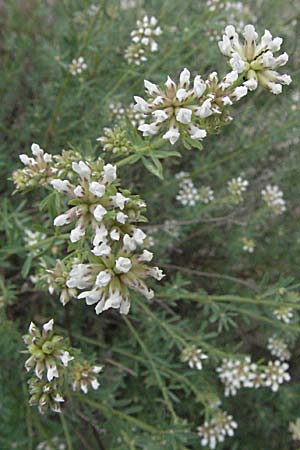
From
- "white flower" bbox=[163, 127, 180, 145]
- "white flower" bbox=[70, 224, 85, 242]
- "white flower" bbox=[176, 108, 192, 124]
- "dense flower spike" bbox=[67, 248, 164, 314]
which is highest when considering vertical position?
"white flower" bbox=[176, 108, 192, 124]

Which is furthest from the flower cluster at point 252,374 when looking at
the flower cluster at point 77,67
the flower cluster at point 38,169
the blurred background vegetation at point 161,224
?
the flower cluster at point 77,67

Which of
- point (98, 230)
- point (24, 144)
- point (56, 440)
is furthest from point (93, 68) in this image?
point (56, 440)

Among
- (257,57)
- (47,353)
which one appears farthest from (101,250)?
(257,57)

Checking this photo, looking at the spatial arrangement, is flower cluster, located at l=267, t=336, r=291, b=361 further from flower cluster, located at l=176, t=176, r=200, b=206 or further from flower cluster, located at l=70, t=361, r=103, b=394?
flower cluster, located at l=70, t=361, r=103, b=394

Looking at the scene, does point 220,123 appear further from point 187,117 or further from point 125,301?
point 125,301

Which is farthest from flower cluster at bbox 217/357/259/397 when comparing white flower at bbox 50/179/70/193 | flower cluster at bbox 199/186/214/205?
white flower at bbox 50/179/70/193

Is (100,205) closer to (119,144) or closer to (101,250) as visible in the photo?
(101,250)

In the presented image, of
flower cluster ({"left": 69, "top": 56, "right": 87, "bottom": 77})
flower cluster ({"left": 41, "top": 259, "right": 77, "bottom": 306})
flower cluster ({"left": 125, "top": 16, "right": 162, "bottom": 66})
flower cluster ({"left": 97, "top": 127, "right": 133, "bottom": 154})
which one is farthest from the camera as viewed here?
flower cluster ({"left": 69, "top": 56, "right": 87, "bottom": 77})
